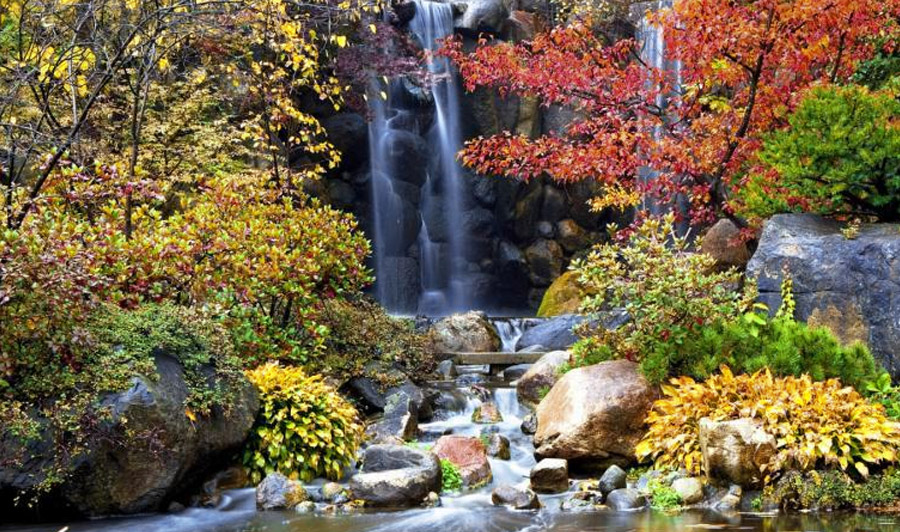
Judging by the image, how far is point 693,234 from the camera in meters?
21.3

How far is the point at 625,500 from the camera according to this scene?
22.9ft

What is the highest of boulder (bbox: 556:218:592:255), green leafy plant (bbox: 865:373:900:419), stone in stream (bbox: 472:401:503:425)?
boulder (bbox: 556:218:592:255)

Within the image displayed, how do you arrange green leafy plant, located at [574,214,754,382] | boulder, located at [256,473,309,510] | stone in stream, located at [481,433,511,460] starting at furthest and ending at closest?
stone in stream, located at [481,433,511,460] < green leafy plant, located at [574,214,754,382] < boulder, located at [256,473,309,510]

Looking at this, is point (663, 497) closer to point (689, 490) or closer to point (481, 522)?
point (689, 490)

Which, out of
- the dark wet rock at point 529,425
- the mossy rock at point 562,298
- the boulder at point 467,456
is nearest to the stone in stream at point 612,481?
the boulder at point 467,456

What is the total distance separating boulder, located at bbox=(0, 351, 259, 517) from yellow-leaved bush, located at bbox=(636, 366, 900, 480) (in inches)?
175

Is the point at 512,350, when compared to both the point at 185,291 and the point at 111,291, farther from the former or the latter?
the point at 111,291

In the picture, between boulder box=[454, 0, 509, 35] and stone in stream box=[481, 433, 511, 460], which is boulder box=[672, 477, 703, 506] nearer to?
stone in stream box=[481, 433, 511, 460]

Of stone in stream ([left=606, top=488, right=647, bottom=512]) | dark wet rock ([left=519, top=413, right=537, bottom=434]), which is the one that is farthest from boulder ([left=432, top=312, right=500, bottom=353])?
stone in stream ([left=606, top=488, right=647, bottom=512])

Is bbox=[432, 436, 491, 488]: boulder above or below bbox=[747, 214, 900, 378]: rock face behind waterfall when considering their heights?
below

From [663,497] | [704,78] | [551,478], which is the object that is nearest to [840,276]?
[704,78]

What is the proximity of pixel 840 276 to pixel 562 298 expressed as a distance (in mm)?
10535

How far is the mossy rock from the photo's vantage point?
19.0 m

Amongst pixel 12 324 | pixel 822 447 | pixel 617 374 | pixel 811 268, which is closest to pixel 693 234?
pixel 811 268
